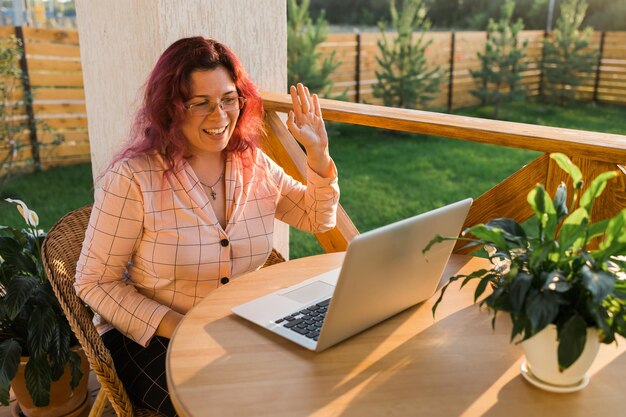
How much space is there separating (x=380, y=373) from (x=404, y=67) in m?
7.98

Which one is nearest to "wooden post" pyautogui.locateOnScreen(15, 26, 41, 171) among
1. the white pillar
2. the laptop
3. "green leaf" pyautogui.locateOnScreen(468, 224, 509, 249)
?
the white pillar

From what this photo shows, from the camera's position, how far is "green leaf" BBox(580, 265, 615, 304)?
0.89 meters

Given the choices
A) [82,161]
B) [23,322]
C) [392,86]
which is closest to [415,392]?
[23,322]

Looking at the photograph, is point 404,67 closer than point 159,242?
No

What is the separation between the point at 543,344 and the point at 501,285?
127 mm

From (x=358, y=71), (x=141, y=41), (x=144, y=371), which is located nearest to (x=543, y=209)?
(x=144, y=371)

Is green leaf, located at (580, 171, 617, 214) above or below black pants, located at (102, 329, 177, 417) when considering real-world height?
above

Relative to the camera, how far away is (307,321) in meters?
1.33

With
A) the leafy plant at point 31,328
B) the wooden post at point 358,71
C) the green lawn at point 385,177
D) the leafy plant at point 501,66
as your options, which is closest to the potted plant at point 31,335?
the leafy plant at point 31,328

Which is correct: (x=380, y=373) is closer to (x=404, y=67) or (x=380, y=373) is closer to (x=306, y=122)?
(x=306, y=122)

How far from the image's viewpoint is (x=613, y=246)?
3.15 feet

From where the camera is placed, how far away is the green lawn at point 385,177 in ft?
18.5

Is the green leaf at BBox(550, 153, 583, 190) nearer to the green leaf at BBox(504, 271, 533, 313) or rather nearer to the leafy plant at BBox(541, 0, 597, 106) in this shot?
the green leaf at BBox(504, 271, 533, 313)

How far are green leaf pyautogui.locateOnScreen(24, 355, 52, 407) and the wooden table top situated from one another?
2.82ft
